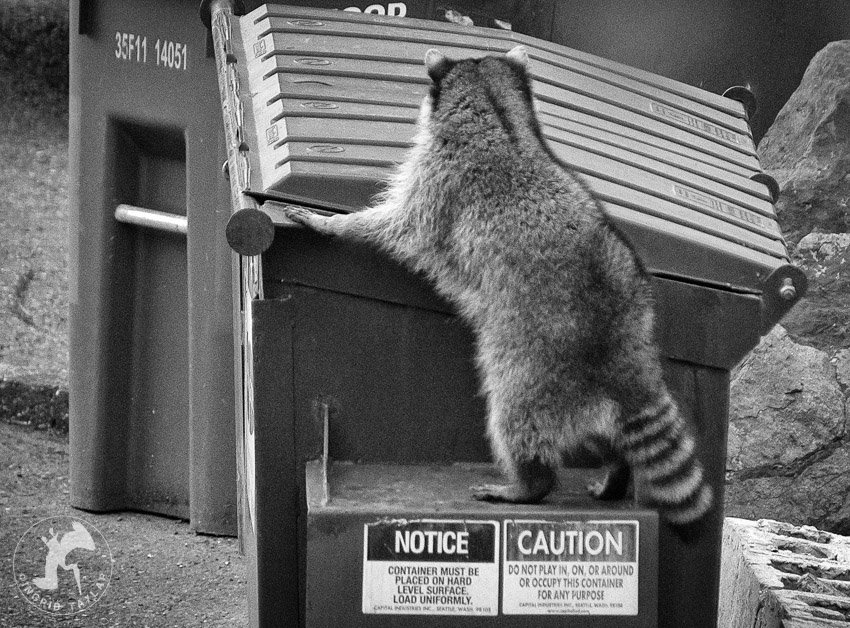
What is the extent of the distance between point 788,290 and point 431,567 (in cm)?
121

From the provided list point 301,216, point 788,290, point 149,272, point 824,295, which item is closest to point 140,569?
point 149,272

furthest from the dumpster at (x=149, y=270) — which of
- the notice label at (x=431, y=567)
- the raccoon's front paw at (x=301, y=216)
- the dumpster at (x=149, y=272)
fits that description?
the notice label at (x=431, y=567)

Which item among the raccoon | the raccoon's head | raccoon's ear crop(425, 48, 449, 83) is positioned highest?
raccoon's ear crop(425, 48, 449, 83)

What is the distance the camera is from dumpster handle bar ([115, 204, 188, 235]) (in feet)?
16.2

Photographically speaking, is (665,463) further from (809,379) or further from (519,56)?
(809,379)

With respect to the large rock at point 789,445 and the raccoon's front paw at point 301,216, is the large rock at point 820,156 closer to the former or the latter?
the large rock at point 789,445

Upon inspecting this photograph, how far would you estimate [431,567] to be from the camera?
8.46 feet

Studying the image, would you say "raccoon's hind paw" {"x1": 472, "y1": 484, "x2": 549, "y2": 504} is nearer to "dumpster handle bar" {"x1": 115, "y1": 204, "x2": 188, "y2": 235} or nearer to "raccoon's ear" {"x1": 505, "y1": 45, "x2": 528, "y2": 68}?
"raccoon's ear" {"x1": 505, "y1": 45, "x2": 528, "y2": 68}

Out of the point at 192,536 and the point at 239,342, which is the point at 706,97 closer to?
the point at 239,342

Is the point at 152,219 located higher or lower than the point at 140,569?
higher

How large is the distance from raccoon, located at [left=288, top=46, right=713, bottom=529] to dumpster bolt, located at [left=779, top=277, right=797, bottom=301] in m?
0.43

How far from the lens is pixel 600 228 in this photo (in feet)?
9.62

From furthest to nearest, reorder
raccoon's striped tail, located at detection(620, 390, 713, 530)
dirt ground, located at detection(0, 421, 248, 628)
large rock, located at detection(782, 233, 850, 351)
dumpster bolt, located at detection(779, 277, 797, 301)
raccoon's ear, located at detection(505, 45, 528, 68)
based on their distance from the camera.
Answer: large rock, located at detection(782, 233, 850, 351) → dirt ground, located at detection(0, 421, 248, 628) → raccoon's ear, located at detection(505, 45, 528, 68) → dumpster bolt, located at detection(779, 277, 797, 301) → raccoon's striped tail, located at detection(620, 390, 713, 530)

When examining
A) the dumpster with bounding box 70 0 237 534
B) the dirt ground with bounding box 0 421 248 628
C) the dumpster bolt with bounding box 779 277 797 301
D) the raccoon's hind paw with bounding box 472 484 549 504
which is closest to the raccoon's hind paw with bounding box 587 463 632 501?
the raccoon's hind paw with bounding box 472 484 549 504
